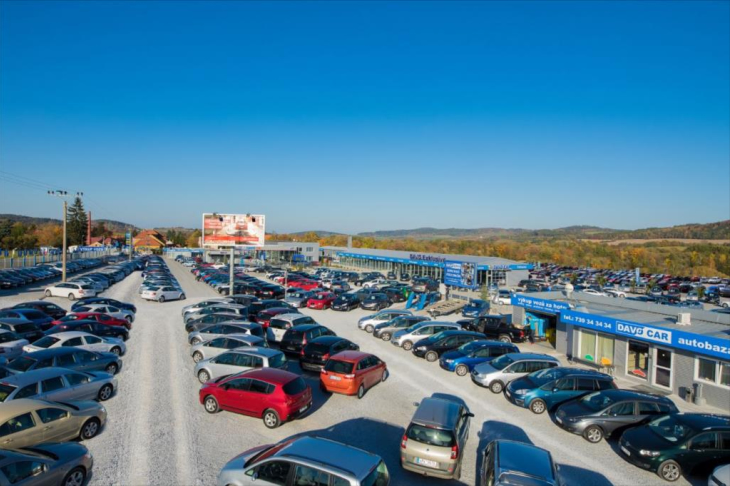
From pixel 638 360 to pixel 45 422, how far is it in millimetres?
20867

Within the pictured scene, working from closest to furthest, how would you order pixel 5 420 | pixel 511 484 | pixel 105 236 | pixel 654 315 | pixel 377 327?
pixel 511 484 → pixel 5 420 → pixel 654 315 → pixel 377 327 → pixel 105 236

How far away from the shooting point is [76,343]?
17016 mm

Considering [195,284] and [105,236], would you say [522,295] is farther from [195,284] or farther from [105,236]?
[105,236]

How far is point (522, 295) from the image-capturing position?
83.9 feet

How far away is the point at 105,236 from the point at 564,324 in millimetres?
161622

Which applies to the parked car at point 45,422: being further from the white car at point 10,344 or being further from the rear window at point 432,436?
the white car at point 10,344

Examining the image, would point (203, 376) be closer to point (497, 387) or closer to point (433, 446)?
point (433, 446)

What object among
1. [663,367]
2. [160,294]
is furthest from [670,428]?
[160,294]

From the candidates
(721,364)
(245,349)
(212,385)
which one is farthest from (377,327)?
(721,364)

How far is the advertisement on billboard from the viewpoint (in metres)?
49.4

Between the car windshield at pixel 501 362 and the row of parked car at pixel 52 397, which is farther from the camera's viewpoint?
the car windshield at pixel 501 362

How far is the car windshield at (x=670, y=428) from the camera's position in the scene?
10.8 m

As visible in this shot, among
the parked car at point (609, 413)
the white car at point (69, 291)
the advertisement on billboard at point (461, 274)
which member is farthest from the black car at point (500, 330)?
the white car at point (69, 291)

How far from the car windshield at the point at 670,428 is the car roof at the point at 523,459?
14.1 ft
